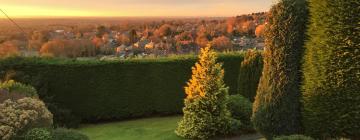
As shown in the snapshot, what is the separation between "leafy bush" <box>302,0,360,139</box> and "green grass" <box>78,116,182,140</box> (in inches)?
189

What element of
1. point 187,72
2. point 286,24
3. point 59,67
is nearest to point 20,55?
point 59,67

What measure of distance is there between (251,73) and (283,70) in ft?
18.0

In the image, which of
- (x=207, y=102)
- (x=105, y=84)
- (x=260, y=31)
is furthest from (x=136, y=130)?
(x=260, y=31)

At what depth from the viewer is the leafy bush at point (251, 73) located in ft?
48.1

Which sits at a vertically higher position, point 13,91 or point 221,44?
point 13,91

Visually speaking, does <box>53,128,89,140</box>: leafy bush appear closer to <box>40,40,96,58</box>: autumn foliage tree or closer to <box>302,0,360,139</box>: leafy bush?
<box>302,0,360,139</box>: leafy bush

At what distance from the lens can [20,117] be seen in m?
9.70

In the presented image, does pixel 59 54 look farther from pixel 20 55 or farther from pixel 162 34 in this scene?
pixel 162 34

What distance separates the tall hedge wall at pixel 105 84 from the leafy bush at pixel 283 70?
26.7ft

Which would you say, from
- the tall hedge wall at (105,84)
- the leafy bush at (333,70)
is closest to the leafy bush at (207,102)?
the leafy bush at (333,70)

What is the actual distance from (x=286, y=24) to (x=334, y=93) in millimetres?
1535

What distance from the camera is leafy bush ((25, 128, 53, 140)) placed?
9.35 meters

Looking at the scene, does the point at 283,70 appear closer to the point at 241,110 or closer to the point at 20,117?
the point at 241,110

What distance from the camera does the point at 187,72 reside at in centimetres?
1781
